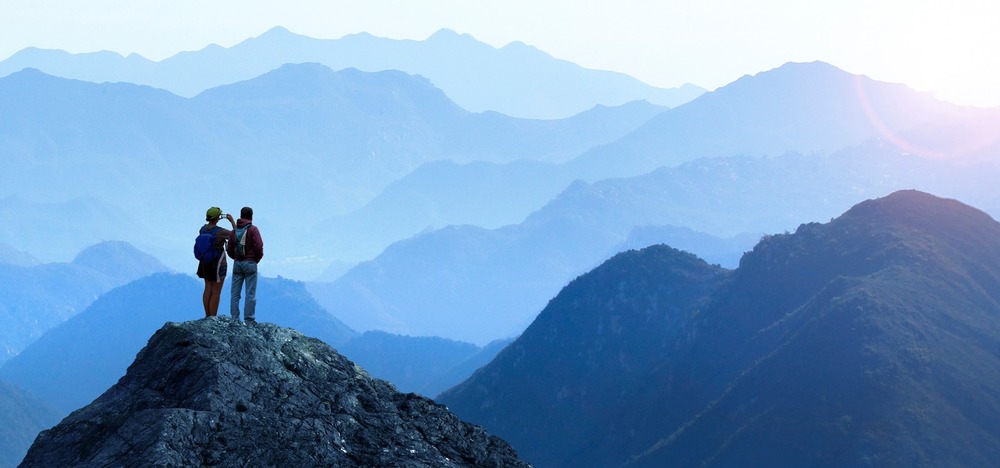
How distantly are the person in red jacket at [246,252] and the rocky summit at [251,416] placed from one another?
1.13 meters

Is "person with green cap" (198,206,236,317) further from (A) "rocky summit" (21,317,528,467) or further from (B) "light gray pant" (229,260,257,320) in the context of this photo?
(A) "rocky summit" (21,317,528,467)

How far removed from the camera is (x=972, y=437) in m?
152

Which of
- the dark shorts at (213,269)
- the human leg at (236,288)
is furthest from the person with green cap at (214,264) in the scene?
the human leg at (236,288)

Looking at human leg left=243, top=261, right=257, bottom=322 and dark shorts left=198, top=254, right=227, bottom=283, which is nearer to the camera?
dark shorts left=198, top=254, right=227, bottom=283

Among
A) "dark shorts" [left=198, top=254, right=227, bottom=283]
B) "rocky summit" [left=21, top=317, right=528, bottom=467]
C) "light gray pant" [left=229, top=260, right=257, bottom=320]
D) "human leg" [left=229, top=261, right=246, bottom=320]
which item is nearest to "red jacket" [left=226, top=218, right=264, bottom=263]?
"light gray pant" [left=229, top=260, right=257, bottom=320]

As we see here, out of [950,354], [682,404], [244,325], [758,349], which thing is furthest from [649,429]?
[244,325]

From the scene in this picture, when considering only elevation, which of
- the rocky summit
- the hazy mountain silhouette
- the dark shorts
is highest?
the hazy mountain silhouette

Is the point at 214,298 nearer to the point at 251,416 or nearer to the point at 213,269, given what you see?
the point at 213,269

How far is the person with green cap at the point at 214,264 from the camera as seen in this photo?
36.3m

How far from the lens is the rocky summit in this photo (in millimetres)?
31562

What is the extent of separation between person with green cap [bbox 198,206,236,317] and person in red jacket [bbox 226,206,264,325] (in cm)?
26

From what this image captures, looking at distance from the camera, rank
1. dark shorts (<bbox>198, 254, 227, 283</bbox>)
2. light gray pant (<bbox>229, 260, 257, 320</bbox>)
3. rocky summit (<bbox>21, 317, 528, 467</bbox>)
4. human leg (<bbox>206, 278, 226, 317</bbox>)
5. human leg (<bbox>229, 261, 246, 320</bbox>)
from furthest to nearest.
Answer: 1. human leg (<bbox>229, 261, 246, 320</bbox>)
2. human leg (<bbox>206, 278, 226, 317</bbox>)
3. light gray pant (<bbox>229, 260, 257, 320</bbox>)
4. dark shorts (<bbox>198, 254, 227, 283</bbox>)
5. rocky summit (<bbox>21, 317, 528, 467</bbox>)

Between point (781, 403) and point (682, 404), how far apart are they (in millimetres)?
29411

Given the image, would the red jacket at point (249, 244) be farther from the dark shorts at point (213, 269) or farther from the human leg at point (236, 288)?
the human leg at point (236, 288)
